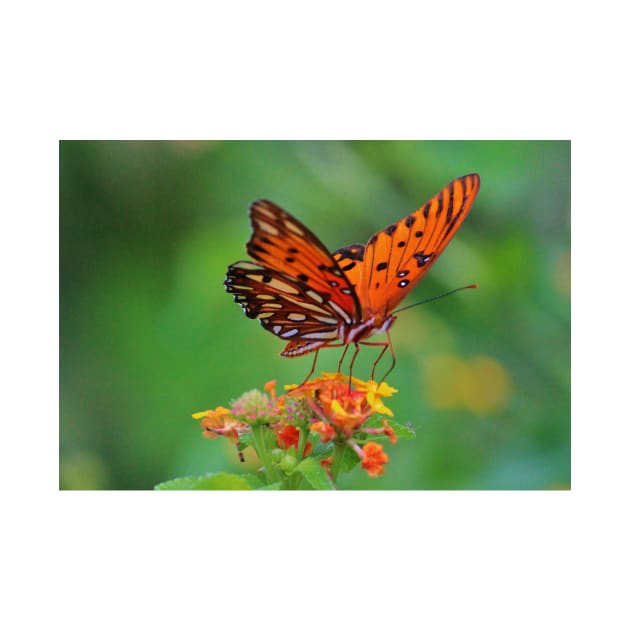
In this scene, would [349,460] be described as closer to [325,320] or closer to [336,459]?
[336,459]

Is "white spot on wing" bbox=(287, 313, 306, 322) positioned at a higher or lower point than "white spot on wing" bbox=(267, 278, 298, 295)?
lower

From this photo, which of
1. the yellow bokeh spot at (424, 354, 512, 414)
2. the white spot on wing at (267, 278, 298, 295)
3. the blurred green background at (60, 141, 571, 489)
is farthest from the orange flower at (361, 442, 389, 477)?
the yellow bokeh spot at (424, 354, 512, 414)

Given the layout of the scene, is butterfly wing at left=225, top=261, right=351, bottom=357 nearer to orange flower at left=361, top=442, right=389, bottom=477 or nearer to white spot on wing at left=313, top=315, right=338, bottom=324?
white spot on wing at left=313, top=315, right=338, bottom=324

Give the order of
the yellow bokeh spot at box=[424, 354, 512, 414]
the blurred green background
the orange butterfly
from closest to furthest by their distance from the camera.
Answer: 1. the orange butterfly
2. the blurred green background
3. the yellow bokeh spot at box=[424, 354, 512, 414]

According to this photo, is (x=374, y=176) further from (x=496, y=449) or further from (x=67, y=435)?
(x=67, y=435)

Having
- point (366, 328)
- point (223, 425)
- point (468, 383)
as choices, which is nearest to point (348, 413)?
point (223, 425)

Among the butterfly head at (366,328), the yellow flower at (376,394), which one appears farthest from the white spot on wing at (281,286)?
the yellow flower at (376,394)

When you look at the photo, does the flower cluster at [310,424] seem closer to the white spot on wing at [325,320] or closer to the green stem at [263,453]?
the green stem at [263,453]

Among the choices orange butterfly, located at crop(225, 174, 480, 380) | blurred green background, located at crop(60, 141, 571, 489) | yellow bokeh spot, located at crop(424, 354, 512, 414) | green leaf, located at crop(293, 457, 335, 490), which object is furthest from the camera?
yellow bokeh spot, located at crop(424, 354, 512, 414)
